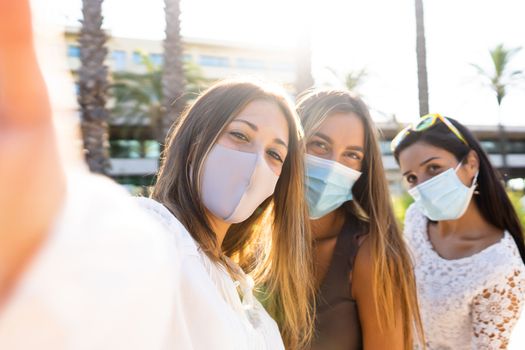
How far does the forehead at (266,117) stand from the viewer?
1623mm

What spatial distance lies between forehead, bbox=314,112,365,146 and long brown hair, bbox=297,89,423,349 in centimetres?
2

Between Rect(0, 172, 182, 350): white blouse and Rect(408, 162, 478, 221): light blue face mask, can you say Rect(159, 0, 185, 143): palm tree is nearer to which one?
Rect(408, 162, 478, 221): light blue face mask

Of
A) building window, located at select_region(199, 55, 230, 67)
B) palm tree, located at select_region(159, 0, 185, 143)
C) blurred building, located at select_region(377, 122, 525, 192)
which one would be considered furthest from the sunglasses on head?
building window, located at select_region(199, 55, 230, 67)

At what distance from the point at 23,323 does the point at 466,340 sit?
2370mm

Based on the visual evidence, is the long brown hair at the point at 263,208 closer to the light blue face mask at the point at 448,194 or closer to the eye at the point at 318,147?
the eye at the point at 318,147

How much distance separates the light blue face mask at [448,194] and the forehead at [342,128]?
2.29 feet

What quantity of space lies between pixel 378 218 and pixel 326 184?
0.26 metres

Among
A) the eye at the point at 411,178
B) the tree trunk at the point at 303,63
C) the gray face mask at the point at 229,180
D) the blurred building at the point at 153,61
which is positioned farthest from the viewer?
the blurred building at the point at 153,61

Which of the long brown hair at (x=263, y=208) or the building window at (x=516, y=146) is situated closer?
the long brown hair at (x=263, y=208)

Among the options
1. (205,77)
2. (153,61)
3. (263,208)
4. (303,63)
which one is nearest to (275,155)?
(263,208)

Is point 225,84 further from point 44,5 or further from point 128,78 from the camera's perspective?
point 128,78

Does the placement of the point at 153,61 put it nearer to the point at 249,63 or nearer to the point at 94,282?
the point at 249,63

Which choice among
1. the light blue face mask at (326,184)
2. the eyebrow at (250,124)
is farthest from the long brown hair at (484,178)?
the eyebrow at (250,124)

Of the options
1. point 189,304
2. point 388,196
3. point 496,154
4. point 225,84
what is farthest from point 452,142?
point 496,154
